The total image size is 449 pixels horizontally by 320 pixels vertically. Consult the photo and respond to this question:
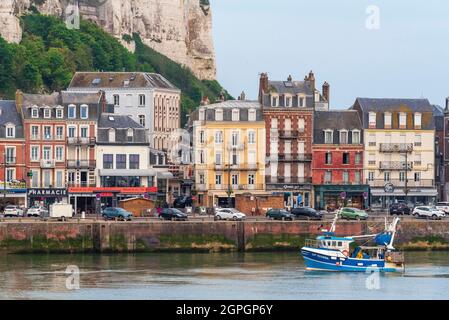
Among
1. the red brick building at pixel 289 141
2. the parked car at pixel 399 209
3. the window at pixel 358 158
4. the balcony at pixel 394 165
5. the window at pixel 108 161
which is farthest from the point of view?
the balcony at pixel 394 165

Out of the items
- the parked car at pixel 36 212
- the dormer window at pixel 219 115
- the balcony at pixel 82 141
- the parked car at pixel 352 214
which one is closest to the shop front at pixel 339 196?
the dormer window at pixel 219 115

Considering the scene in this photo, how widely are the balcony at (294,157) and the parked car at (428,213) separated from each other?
14.4m

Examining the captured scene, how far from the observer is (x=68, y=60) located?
6181 inches

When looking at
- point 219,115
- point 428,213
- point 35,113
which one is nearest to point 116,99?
point 219,115

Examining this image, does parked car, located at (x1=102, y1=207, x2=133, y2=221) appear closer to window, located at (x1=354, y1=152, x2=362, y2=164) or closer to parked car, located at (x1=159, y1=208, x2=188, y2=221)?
parked car, located at (x1=159, y1=208, x2=188, y2=221)

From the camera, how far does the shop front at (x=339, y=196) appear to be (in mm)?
119875

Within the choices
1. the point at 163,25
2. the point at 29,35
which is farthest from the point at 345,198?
the point at 163,25

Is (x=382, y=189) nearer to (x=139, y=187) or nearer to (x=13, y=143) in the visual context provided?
(x=139, y=187)

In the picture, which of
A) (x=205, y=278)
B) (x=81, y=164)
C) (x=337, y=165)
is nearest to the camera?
(x=205, y=278)

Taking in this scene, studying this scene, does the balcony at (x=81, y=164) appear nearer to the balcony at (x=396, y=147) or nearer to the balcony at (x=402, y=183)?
the balcony at (x=402, y=183)

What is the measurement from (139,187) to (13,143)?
8629mm

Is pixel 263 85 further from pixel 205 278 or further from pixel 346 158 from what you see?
pixel 205 278

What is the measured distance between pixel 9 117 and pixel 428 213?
1094 inches

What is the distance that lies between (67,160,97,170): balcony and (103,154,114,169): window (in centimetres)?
71
